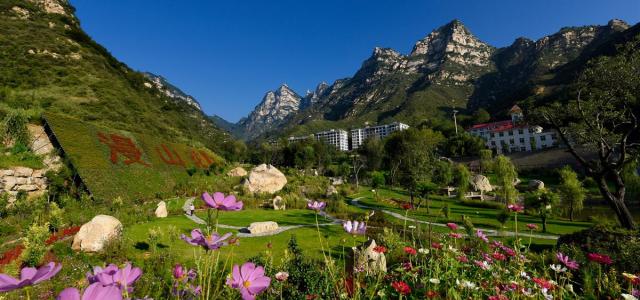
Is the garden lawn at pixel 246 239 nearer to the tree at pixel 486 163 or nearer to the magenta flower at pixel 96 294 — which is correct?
the magenta flower at pixel 96 294

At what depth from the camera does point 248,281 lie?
4.77 ft

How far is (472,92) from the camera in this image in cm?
14862

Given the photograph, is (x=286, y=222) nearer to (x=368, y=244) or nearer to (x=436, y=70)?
(x=368, y=244)

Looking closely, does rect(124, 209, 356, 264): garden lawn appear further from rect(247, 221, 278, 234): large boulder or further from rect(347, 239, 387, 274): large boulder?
rect(347, 239, 387, 274): large boulder

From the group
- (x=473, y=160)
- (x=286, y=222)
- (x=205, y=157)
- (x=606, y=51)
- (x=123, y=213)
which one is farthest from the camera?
(x=606, y=51)

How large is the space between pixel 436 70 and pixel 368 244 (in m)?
187

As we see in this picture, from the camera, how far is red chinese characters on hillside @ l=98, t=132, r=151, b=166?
21.3 metres

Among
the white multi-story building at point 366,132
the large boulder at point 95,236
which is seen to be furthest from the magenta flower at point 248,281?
the white multi-story building at point 366,132

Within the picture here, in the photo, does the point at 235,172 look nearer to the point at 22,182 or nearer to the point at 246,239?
the point at 22,182

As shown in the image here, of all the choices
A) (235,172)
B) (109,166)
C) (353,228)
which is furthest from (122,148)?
(353,228)

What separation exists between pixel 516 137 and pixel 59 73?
269 feet

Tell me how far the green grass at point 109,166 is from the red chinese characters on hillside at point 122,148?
0.21 metres

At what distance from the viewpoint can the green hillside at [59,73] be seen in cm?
2817

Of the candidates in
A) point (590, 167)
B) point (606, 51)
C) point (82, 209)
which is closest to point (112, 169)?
point (82, 209)
